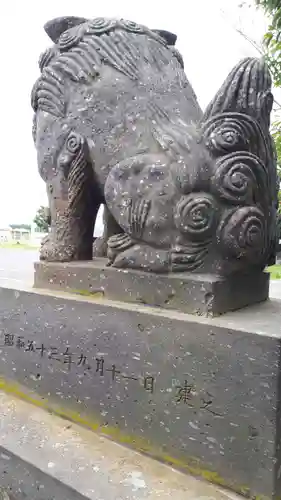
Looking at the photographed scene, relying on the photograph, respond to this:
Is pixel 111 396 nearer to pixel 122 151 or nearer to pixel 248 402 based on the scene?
pixel 248 402

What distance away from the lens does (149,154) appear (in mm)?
1490

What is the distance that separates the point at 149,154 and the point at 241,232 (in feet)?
1.41

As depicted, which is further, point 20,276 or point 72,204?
point 20,276

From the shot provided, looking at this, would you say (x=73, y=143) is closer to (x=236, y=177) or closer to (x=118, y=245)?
(x=118, y=245)

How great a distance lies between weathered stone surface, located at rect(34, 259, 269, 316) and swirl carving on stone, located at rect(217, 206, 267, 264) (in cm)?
10

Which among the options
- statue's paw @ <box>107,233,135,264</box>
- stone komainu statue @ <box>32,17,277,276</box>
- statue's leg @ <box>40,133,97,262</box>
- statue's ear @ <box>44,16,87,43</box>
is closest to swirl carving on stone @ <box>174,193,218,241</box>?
stone komainu statue @ <box>32,17,277,276</box>

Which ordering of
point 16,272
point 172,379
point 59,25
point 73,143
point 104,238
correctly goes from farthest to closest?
point 16,272
point 104,238
point 59,25
point 73,143
point 172,379

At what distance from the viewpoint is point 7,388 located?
1866mm

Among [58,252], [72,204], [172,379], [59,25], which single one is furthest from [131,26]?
[172,379]

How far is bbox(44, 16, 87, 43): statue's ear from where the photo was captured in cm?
189

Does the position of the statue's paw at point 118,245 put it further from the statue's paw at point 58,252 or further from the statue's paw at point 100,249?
the statue's paw at point 100,249

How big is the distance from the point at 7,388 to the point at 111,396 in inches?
Result: 25.0

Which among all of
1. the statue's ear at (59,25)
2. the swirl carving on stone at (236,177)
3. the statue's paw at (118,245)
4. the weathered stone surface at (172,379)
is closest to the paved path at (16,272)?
the weathered stone surface at (172,379)

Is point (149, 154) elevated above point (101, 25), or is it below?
below
